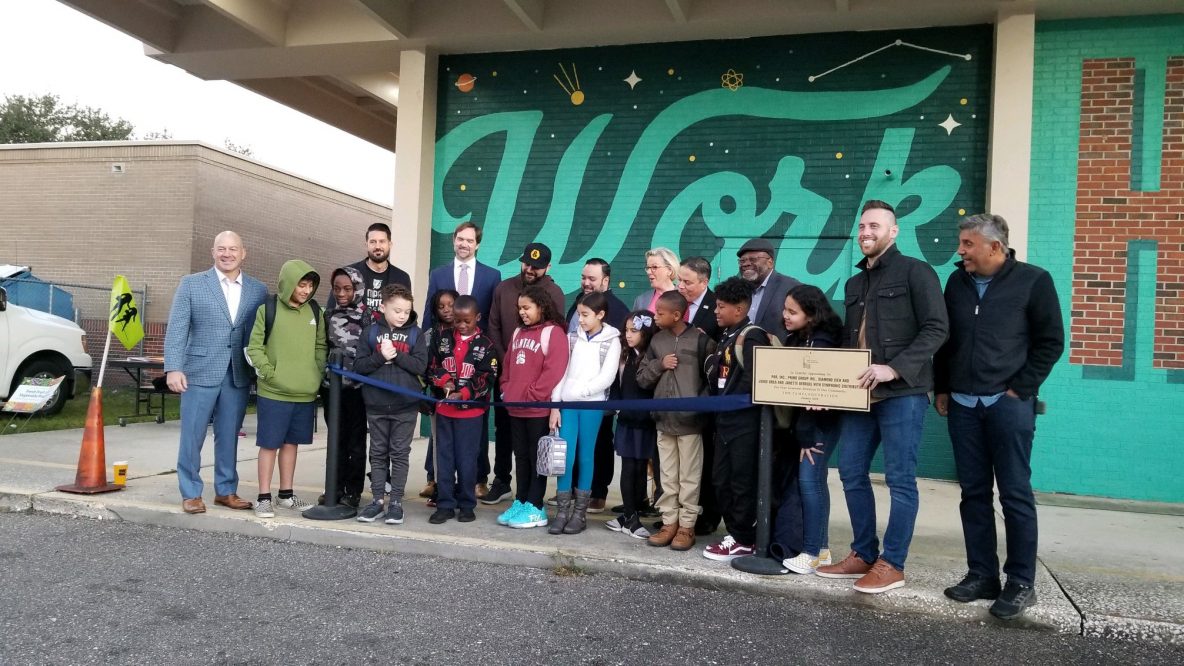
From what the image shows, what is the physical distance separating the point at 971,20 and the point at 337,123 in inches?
421

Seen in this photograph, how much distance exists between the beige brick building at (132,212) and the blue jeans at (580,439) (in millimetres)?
13057

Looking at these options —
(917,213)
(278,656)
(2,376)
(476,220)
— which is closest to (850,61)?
(917,213)

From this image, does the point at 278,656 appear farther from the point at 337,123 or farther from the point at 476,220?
the point at 337,123

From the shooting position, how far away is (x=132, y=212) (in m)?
16.4

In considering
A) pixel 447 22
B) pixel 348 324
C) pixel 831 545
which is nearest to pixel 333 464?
pixel 348 324

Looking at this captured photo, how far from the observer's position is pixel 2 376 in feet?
35.4

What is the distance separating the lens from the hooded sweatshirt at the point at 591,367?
5.48 m

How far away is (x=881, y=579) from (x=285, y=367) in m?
4.13

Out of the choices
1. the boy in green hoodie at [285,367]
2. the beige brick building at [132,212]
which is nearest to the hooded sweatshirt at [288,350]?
the boy in green hoodie at [285,367]

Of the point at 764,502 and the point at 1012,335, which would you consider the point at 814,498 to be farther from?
the point at 1012,335

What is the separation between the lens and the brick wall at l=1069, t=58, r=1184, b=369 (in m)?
7.55

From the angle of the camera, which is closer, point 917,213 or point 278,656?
point 278,656

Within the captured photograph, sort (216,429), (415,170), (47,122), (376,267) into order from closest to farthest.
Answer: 1. (216,429)
2. (376,267)
3. (415,170)
4. (47,122)

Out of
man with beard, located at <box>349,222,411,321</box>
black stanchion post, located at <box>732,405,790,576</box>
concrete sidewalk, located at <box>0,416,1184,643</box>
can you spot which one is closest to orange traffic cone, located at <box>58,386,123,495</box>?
concrete sidewalk, located at <box>0,416,1184,643</box>
